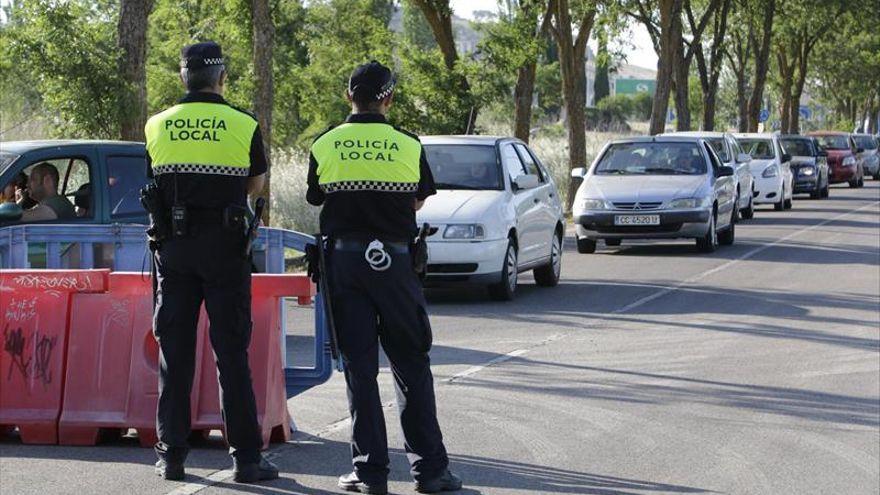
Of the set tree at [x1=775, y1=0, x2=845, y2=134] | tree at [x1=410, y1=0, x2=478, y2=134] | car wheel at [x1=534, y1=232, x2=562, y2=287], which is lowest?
car wheel at [x1=534, y1=232, x2=562, y2=287]

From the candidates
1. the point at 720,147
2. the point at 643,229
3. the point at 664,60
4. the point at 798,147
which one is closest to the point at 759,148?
the point at 720,147

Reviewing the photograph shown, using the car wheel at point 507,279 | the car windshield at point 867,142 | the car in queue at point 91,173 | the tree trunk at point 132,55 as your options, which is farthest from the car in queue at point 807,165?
the car in queue at point 91,173

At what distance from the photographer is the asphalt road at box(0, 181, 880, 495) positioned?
7.96m

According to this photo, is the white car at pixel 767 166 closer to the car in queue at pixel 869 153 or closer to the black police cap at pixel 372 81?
the car in queue at pixel 869 153

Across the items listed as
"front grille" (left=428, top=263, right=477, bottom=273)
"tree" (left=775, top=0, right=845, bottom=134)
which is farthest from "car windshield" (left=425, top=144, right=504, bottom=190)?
"tree" (left=775, top=0, right=845, bottom=134)

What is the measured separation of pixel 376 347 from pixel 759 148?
30.1 metres

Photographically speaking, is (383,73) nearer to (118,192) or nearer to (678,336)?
(118,192)

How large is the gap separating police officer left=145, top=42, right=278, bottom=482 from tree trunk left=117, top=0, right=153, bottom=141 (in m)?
11.6

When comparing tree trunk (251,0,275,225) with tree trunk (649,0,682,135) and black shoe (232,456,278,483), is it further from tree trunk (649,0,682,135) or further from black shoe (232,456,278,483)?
tree trunk (649,0,682,135)

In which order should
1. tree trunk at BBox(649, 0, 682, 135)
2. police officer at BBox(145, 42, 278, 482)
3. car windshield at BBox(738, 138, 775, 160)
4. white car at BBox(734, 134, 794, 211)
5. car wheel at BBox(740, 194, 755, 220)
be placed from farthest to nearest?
tree trunk at BBox(649, 0, 682, 135) < car windshield at BBox(738, 138, 775, 160) < white car at BBox(734, 134, 794, 211) < car wheel at BBox(740, 194, 755, 220) < police officer at BBox(145, 42, 278, 482)

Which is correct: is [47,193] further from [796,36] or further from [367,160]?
[796,36]

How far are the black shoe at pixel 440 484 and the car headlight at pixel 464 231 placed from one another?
8.74 m

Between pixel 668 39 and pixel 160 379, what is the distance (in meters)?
36.1

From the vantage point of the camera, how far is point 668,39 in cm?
4247
